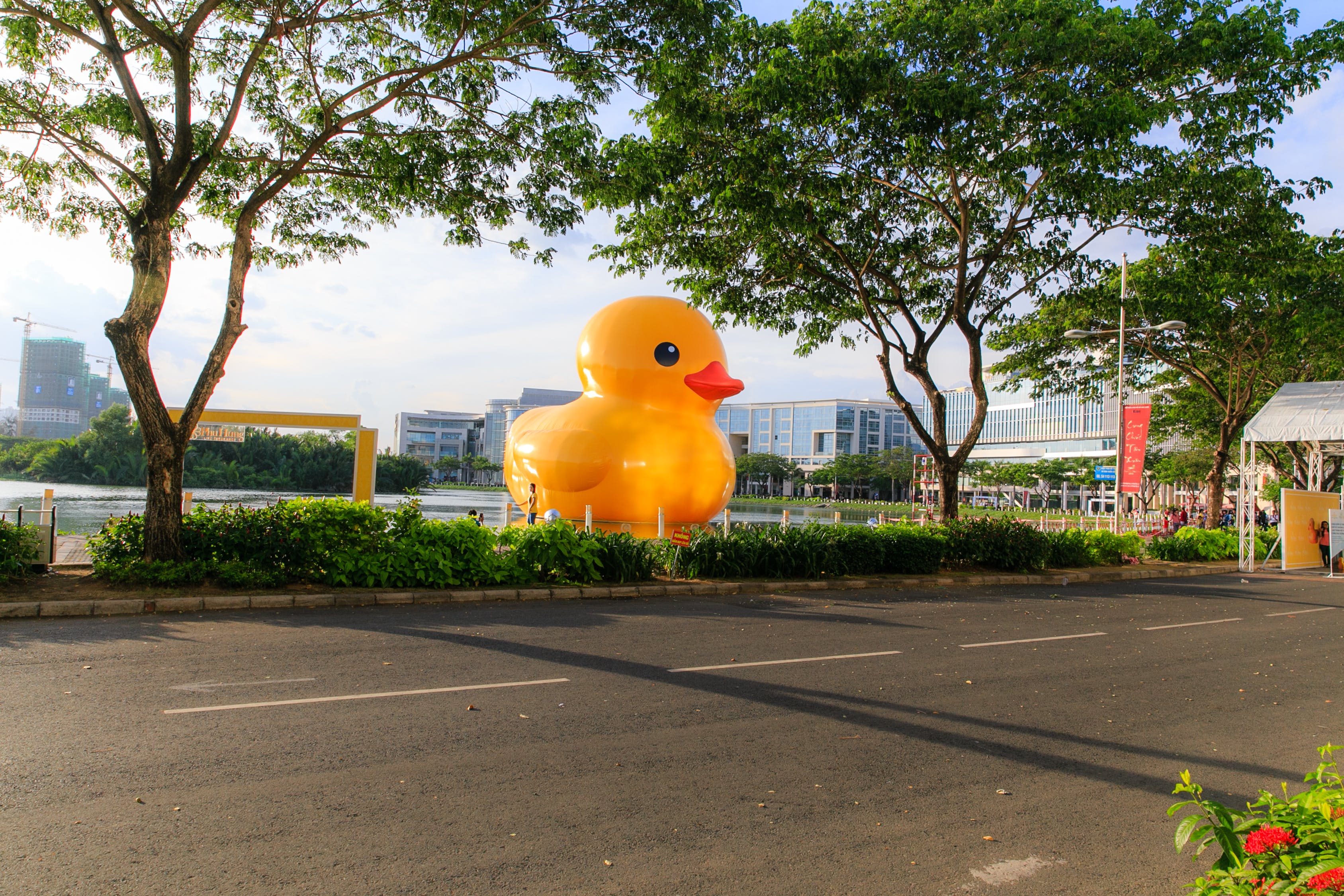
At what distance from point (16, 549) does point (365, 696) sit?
22.8 feet

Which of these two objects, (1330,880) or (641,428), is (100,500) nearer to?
(641,428)

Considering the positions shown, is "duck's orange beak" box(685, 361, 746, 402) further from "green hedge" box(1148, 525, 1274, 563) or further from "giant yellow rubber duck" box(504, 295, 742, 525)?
"green hedge" box(1148, 525, 1274, 563)

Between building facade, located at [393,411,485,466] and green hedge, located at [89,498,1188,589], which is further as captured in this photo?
building facade, located at [393,411,485,466]

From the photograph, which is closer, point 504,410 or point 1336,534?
point 1336,534

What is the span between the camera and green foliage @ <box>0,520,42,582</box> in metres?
9.66

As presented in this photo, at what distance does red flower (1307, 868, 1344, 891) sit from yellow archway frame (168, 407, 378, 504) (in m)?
17.1

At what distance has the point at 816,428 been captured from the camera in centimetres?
12769

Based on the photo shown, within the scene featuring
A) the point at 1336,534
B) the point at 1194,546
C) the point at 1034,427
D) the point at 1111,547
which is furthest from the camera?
the point at 1034,427

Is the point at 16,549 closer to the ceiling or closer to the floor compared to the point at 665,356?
closer to the floor

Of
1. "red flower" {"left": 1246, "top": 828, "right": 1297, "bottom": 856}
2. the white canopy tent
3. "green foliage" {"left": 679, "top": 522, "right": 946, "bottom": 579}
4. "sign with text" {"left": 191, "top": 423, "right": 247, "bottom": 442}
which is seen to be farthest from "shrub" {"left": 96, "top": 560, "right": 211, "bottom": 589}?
the white canopy tent

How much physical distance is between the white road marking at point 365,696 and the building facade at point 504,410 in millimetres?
104312

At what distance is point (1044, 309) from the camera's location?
22594mm

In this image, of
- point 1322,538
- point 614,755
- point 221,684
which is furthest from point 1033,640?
point 1322,538

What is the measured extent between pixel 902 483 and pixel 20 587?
95.0 metres
